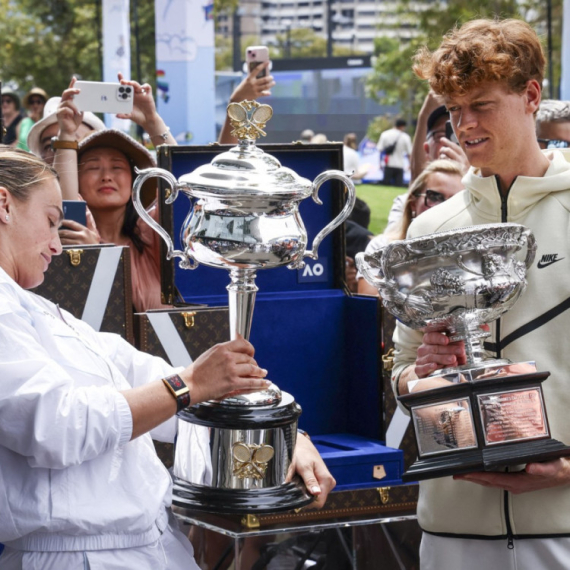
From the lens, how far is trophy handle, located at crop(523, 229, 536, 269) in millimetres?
2051

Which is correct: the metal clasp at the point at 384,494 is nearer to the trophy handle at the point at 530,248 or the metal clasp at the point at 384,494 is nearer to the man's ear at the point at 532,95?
the trophy handle at the point at 530,248

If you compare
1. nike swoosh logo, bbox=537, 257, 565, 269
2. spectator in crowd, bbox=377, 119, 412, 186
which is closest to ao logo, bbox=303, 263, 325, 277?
nike swoosh logo, bbox=537, 257, 565, 269

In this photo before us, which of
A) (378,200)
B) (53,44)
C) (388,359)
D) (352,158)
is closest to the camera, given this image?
(388,359)

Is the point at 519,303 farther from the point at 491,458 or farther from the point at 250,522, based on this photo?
the point at 250,522

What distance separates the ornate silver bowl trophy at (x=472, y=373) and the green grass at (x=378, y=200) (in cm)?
1244

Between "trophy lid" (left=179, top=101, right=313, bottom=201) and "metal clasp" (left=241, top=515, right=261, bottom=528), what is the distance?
4.22ft

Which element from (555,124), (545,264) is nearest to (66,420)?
(545,264)

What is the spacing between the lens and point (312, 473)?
7.91 ft

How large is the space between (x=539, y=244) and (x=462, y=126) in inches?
12.3

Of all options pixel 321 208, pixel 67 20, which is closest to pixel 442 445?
pixel 321 208

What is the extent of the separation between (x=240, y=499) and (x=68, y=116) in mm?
2099

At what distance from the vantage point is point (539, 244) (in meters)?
2.14

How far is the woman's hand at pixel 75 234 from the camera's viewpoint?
11.1 feet

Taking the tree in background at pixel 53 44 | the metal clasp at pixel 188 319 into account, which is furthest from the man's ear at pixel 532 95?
the tree in background at pixel 53 44
